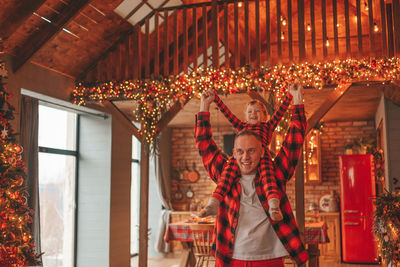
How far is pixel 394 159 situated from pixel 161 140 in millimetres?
5045

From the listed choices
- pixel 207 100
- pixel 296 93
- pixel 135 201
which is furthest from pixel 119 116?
pixel 296 93

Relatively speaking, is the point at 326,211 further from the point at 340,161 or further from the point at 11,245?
the point at 11,245

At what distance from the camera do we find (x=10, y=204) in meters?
4.55

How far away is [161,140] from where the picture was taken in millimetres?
10062

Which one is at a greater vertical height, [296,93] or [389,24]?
[389,24]

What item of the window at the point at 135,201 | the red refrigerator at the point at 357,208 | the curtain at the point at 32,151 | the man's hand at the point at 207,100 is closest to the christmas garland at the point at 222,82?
the curtain at the point at 32,151

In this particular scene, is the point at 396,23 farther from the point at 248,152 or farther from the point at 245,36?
the point at 248,152

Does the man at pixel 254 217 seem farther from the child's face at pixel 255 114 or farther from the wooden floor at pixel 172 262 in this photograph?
the wooden floor at pixel 172 262

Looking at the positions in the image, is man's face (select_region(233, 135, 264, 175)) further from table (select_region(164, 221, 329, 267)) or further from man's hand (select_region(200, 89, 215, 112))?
table (select_region(164, 221, 329, 267))

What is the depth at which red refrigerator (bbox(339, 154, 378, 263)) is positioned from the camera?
8.45 m

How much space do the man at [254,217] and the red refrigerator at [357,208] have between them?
7215mm

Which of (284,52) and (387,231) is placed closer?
(387,231)

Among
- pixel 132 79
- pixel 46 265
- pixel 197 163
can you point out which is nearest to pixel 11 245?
pixel 46 265

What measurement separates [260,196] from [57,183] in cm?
611
